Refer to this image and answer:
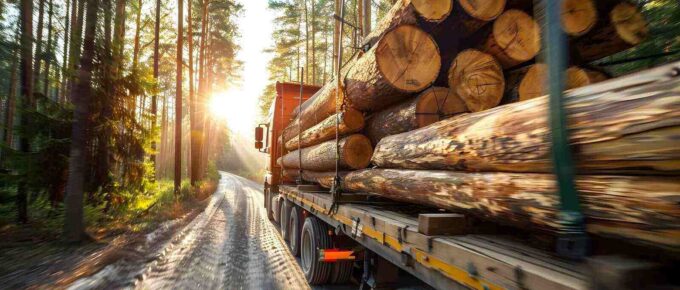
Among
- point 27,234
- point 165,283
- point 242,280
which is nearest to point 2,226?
point 27,234

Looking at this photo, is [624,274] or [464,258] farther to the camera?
[464,258]

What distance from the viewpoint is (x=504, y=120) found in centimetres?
180

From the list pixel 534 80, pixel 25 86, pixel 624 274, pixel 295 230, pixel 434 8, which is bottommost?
pixel 295 230

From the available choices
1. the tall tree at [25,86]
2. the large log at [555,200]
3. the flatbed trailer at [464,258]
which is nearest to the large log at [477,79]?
the large log at [555,200]

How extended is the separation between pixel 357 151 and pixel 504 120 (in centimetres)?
217

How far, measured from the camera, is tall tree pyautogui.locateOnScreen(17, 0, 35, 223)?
22.5 ft

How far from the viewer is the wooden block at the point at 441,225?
1.91 metres

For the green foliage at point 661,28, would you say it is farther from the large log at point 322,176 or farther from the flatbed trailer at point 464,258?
the large log at point 322,176

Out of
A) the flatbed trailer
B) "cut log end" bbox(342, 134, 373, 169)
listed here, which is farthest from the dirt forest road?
→ the flatbed trailer

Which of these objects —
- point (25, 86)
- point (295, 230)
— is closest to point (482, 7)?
point (295, 230)

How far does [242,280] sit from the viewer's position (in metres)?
4.73

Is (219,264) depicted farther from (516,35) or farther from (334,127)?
(516,35)

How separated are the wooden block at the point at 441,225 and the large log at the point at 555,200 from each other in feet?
0.31

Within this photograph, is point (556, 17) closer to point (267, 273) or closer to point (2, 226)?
point (267, 273)
